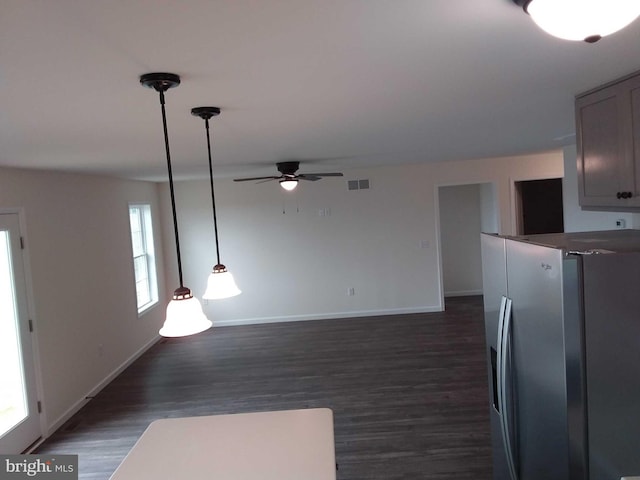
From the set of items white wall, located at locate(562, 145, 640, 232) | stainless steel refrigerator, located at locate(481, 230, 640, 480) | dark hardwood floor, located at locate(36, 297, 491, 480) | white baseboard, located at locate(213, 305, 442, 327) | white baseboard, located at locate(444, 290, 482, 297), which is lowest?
dark hardwood floor, located at locate(36, 297, 491, 480)

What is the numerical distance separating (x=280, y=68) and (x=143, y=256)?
5720 mm

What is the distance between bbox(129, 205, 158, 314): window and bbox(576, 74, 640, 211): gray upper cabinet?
564cm

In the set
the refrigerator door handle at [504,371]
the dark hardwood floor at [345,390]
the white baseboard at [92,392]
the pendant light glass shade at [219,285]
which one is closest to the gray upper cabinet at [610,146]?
the refrigerator door handle at [504,371]

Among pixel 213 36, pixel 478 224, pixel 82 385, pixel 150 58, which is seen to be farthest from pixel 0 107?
pixel 478 224

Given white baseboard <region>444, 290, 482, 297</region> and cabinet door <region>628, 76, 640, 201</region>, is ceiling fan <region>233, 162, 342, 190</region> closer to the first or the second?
cabinet door <region>628, 76, 640, 201</region>

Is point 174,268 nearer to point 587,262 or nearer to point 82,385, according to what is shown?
point 82,385

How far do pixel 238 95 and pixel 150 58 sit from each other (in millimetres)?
530

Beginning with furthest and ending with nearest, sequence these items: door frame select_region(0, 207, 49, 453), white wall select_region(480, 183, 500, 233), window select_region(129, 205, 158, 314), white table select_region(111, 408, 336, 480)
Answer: white wall select_region(480, 183, 500, 233), window select_region(129, 205, 158, 314), door frame select_region(0, 207, 49, 453), white table select_region(111, 408, 336, 480)

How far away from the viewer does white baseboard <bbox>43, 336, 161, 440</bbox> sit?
405 centimetres

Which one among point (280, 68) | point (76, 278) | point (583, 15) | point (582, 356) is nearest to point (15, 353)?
point (76, 278)

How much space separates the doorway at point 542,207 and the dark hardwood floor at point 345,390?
199 centimetres

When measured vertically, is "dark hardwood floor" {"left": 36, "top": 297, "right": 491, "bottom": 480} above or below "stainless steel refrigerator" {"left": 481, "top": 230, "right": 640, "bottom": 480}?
below

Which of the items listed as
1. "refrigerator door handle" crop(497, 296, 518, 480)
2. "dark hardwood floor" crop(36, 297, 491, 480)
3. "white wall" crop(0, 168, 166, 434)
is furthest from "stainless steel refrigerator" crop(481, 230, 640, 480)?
"white wall" crop(0, 168, 166, 434)

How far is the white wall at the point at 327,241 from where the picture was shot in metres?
7.13
